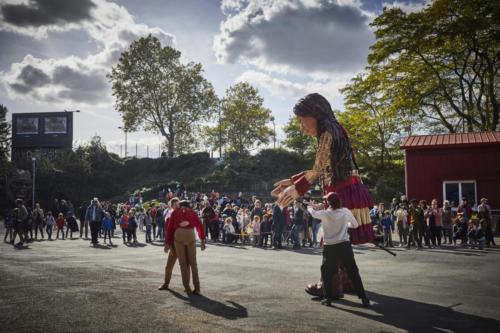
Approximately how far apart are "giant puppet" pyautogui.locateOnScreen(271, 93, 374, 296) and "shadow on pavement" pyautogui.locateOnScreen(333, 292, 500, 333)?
882 mm

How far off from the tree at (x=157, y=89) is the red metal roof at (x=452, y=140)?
31524 millimetres

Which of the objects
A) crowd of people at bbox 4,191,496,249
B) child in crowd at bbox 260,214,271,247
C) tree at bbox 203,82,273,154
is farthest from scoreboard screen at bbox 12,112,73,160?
child in crowd at bbox 260,214,271,247

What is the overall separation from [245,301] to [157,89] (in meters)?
45.2

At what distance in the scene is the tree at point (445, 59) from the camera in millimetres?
24516

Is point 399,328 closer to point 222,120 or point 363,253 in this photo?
point 363,253

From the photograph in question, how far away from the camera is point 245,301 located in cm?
569

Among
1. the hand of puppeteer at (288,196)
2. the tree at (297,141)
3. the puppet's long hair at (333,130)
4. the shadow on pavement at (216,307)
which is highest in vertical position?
the tree at (297,141)

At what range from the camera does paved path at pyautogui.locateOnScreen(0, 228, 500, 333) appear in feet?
14.5

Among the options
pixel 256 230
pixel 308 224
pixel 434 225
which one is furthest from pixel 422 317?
pixel 256 230

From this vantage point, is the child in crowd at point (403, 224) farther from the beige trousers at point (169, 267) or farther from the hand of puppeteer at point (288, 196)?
the hand of puppeteer at point (288, 196)

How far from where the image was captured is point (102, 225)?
20000 millimetres

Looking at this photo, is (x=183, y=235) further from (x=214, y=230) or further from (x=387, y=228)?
(x=214, y=230)

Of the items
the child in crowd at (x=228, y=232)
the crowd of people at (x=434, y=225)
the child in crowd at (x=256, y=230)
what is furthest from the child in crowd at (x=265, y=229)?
the crowd of people at (x=434, y=225)

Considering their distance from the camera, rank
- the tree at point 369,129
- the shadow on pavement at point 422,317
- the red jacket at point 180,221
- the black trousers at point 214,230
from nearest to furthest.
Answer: the shadow on pavement at point 422,317, the red jacket at point 180,221, the black trousers at point 214,230, the tree at point 369,129
